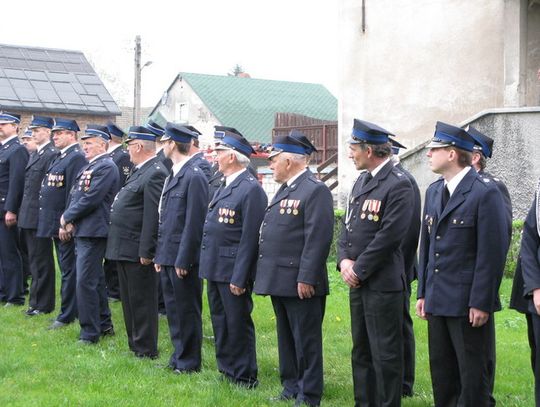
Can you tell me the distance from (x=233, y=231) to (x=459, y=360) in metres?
2.43

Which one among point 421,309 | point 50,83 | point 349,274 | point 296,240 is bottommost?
point 421,309

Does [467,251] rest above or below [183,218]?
below

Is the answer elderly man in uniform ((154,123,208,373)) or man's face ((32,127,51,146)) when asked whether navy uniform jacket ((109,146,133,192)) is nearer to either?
man's face ((32,127,51,146))

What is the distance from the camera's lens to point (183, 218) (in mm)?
8273

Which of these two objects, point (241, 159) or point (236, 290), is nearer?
point (236, 290)

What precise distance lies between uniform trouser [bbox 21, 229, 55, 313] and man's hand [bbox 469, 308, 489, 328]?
21.5ft

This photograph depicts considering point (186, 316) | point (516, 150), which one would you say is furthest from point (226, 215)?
point (516, 150)

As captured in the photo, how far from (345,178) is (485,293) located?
1594 cm

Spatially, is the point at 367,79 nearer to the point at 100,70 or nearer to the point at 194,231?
the point at 194,231

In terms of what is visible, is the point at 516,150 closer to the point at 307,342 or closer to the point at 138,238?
the point at 138,238

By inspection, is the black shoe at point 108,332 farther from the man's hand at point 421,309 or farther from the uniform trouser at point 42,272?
the man's hand at point 421,309

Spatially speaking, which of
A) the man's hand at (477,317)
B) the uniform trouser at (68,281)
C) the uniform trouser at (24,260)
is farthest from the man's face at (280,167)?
the uniform trouser at (24,260)

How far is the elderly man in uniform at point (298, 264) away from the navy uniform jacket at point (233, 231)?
1.01 feet

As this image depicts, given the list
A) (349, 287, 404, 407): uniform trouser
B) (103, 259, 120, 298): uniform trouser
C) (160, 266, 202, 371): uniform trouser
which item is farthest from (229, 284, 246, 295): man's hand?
(103, 259, 120, 298): uniform trouser
